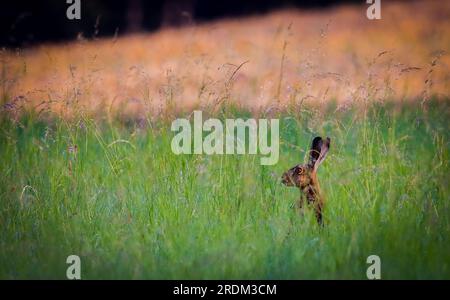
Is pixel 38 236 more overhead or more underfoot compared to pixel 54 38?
more underfoot

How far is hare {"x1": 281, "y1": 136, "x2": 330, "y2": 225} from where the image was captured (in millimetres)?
4945

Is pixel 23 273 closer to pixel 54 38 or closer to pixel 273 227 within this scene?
pixel 273 227

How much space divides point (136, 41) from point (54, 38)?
5.32ft

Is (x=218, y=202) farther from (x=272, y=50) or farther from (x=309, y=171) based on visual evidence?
(x=272, y=50)

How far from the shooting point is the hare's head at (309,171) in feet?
16.2

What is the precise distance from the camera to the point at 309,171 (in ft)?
16.2

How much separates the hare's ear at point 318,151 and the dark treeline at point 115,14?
7.61 meters

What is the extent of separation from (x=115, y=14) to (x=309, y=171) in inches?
352

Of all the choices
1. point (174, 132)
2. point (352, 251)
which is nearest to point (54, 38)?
point (174, 132)

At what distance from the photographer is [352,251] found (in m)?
4.63

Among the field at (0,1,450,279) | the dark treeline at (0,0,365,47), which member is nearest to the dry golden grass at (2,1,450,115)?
the dark treeline at (0,0,365,47)

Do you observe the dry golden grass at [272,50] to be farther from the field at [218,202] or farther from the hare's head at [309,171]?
the hare's head at [309,171]
